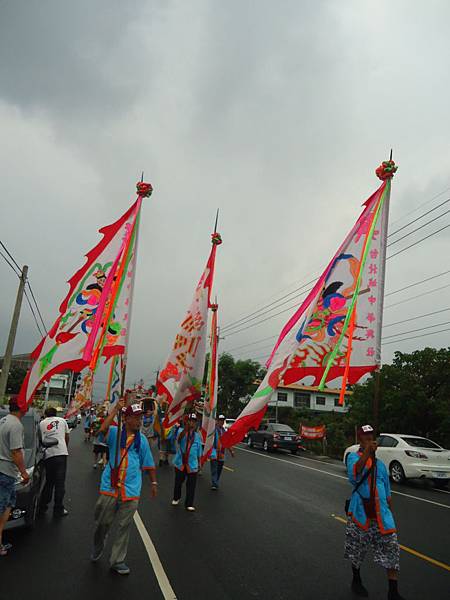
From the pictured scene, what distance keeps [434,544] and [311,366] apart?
3.62 m

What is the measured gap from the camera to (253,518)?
723 centimetres

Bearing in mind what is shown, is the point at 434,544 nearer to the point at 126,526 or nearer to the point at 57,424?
the point at 126,526

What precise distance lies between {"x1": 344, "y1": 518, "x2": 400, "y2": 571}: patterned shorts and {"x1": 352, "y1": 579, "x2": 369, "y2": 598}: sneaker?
6.1 inches

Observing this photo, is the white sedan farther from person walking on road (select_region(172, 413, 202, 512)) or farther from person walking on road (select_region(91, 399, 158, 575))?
person walking on road (select_region(91, 399, 158, 575))

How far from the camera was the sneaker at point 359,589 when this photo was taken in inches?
167

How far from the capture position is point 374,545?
4.28m

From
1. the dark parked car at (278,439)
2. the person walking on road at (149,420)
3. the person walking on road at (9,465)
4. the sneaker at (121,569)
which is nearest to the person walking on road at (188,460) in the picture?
the person walking on road at (149,420)

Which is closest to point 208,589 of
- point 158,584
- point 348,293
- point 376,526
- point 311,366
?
point 158,584

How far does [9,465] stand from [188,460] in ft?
11.9

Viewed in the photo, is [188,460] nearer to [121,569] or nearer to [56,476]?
→ [56,476]

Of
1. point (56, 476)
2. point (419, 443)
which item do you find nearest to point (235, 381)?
point (419, 443)

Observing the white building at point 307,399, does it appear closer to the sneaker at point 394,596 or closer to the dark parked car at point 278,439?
the dark parked car at point 278,439

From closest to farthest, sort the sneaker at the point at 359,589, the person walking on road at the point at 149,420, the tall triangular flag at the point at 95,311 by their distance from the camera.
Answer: the sneaker at the point at 359,589, the tall triangular flag at the point at 95,311, the person walking on road at the point at 149,420

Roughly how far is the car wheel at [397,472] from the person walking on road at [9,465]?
1113 cm
